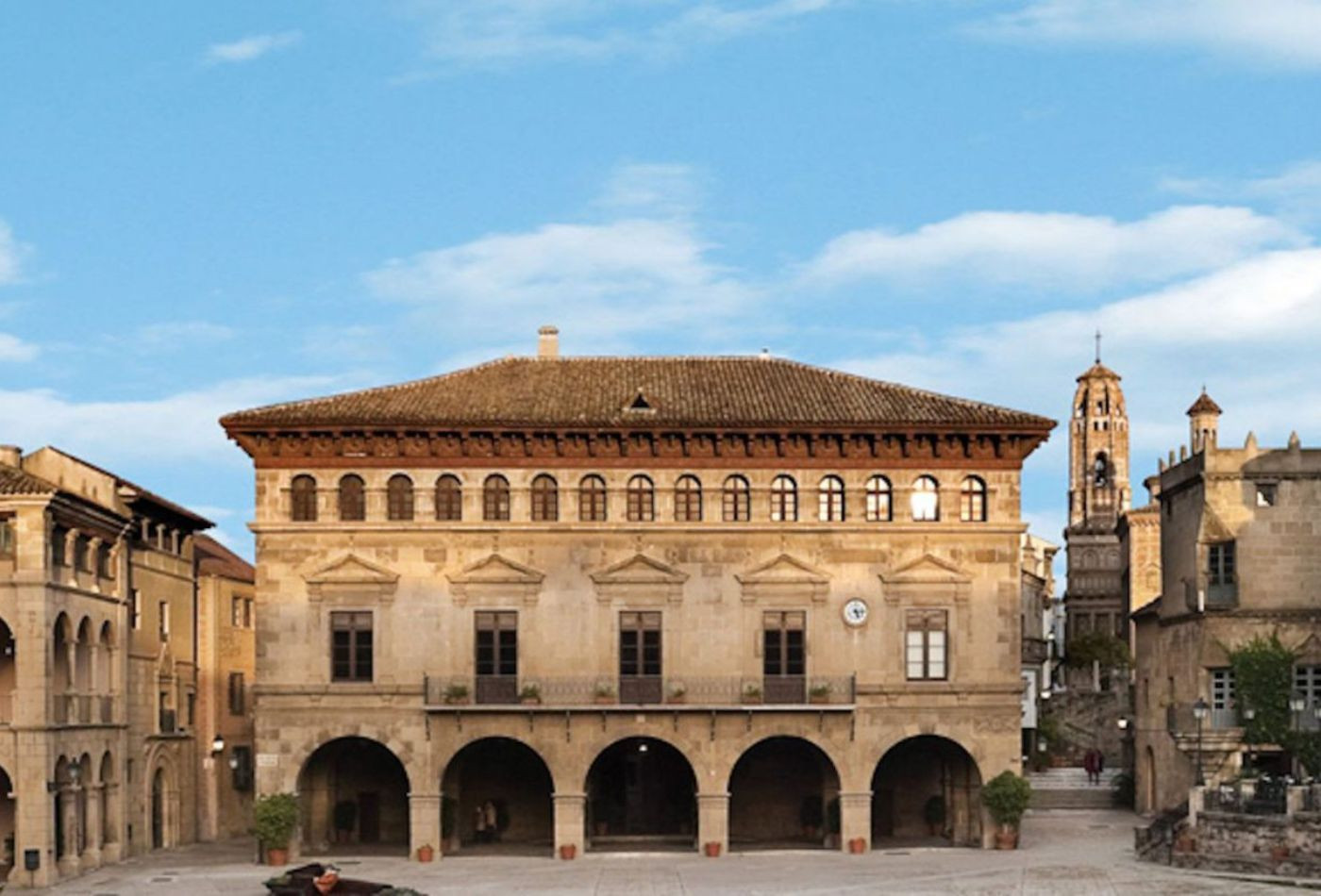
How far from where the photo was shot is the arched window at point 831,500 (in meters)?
58.8

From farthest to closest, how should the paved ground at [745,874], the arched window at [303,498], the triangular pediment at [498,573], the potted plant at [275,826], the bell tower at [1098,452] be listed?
the bell tower at [1098,452] < the arched window at [303,498] < the triangular pediment at [498,573] < the potted plant at [275,826] < the paved ground at [745,874]

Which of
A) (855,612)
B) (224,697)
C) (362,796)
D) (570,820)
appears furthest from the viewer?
(224,697)

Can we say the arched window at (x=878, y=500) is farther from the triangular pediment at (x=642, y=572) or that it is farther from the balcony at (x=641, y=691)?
the triangular pediment at (x=642, y=572)

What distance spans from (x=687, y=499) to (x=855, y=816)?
9.71m

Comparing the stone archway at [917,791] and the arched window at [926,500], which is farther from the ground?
the arched window at [926,500]

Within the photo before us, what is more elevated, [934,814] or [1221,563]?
[1221,563]

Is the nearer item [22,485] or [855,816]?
[22,485]

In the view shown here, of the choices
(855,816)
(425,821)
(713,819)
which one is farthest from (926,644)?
(425,821)

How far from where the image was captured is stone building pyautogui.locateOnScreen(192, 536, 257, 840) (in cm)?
6712

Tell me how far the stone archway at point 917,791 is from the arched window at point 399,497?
15.3m

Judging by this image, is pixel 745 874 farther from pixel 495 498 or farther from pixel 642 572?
pixel 495 498

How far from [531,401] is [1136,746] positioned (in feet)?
93.8

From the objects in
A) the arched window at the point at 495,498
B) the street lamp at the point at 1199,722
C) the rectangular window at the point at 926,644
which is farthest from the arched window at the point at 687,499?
the street lamp at the point at 1199,722

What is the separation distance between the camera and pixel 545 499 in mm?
58688
